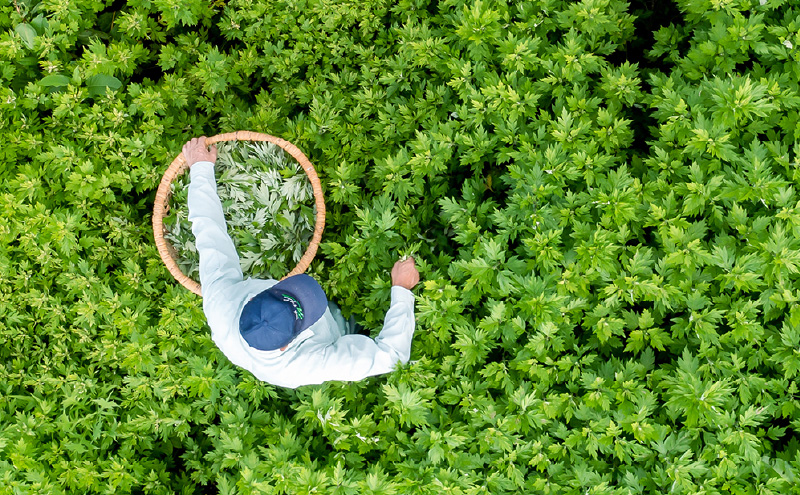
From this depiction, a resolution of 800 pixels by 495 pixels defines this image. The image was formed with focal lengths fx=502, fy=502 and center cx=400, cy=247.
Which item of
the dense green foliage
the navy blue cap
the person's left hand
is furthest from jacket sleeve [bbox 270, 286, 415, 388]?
the person's left hand

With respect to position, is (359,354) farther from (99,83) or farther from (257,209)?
(99,83)

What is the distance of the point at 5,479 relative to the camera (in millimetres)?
4000

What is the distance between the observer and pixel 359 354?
11.9ft

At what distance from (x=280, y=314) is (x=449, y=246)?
1709 mm

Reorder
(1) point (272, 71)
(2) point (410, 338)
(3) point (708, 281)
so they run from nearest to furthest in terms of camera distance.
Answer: (3) point (708, 281) → (2) point (410, 338) → (1) point (272, 71)

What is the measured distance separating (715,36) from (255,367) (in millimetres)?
4049

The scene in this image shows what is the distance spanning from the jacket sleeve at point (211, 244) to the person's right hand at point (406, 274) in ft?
4.09

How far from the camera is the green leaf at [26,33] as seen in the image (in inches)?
189

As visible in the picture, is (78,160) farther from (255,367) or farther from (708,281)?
(708,281)

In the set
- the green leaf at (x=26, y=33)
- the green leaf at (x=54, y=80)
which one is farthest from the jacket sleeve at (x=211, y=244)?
the green leaf at (x=26, y=33)

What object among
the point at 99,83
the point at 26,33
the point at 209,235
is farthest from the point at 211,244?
the point at 26,33

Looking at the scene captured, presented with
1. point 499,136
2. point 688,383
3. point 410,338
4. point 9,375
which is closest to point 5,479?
point 9,375

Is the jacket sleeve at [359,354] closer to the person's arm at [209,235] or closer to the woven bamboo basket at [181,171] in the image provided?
the person's arm at [209,235]

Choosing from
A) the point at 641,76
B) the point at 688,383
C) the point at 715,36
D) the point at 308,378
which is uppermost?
the point at 715,36
